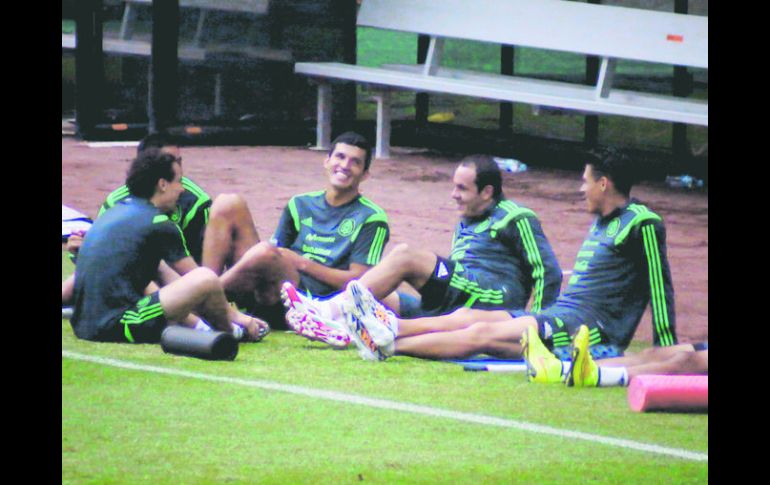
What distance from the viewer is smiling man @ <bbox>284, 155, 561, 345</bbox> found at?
8297mm

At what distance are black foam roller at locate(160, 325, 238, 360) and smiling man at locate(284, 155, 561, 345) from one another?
0.47 meters

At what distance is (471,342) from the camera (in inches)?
314

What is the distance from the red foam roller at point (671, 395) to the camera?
22.7 feet

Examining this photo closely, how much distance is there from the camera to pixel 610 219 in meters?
7.93

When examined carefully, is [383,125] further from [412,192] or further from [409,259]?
[409,259]

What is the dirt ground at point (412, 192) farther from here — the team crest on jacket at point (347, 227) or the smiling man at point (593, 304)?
the team crest on jacket at point (347, 227)

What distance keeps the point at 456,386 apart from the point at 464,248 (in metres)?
1.38

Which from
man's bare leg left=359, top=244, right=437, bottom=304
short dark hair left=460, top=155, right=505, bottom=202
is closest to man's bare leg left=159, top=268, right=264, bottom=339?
man's bare leg left=359, top=244, right=437, bottom=304

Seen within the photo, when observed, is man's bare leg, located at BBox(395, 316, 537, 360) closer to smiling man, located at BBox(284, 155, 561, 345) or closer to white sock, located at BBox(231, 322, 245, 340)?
smiling man, located at BBox(284, 155, 561, 345)

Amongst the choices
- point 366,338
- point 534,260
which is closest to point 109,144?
point 534,260

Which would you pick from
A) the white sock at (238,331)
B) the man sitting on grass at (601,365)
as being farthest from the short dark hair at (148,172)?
the man sitting on grass at (601,365)

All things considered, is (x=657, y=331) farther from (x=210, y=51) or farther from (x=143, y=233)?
(x=210, y=51)

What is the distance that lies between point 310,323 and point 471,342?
860 mm
